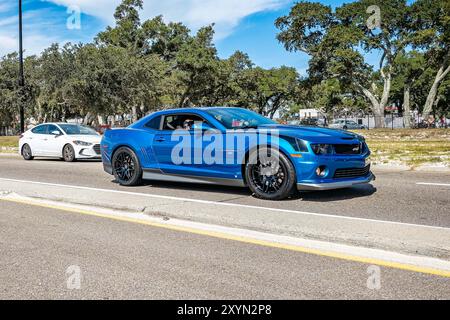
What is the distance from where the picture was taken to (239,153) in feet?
25.7

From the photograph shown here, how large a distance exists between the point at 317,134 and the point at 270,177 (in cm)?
97

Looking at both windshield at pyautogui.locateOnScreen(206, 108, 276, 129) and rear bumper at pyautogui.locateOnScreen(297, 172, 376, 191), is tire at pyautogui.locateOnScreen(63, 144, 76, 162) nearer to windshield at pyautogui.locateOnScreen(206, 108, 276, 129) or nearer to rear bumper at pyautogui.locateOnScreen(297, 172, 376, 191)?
windshield at pyautogui.locateOnScreen(206, 108, 276, 129)

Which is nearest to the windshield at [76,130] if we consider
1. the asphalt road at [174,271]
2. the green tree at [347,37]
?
the asphalt road at [174,271]

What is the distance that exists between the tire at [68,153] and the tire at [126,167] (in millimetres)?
7260

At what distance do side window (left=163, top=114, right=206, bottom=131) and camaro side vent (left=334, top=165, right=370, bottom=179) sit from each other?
8.06ft

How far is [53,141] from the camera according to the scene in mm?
17422

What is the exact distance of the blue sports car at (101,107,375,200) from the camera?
23.9ft

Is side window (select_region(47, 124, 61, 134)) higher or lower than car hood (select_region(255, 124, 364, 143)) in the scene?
higher

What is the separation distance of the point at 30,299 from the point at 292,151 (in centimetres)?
443

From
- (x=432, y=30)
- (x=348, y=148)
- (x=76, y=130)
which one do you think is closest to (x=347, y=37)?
(x=432, y=30)

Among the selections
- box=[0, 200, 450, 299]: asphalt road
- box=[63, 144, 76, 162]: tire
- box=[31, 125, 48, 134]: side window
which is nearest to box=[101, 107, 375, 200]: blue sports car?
box=[0, 200, 450, 299]: asphalt road

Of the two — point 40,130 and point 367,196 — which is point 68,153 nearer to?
point 40,130

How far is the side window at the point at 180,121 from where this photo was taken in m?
8.61
